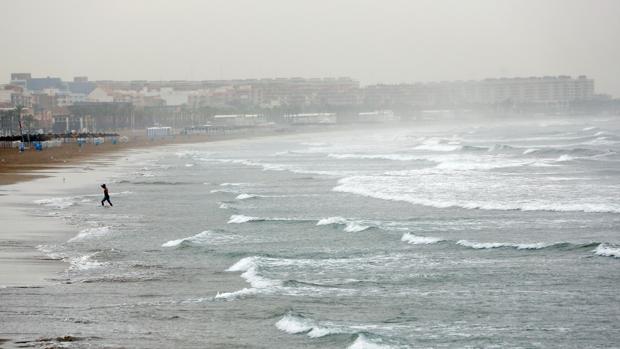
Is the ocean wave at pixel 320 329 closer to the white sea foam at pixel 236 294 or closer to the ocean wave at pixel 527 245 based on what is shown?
the white sea foam at pixel 236 294

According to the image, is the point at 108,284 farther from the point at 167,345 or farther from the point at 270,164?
the point at 270,164

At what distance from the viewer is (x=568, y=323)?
602 inches

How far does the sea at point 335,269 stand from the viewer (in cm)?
1487

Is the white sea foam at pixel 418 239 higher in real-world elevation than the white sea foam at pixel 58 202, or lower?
higher

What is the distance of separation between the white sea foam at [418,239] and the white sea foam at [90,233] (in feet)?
25.4

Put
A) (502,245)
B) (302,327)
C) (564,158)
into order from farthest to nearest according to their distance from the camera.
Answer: (564,158) → (502,245) → (302,327)

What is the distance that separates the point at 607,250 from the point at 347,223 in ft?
25.4

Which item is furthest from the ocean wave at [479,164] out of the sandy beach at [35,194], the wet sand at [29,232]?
the wet sand at [29,232]

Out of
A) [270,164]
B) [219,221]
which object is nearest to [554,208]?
[219,221]

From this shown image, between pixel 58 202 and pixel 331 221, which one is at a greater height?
pixel 331 221

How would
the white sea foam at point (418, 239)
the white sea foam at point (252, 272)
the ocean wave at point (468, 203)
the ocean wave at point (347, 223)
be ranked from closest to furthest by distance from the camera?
the white sea foam at point (252, 272)
the white sea foam at point (418, 239)
the ocean wave at point (347, 223)
the ocean wave at point (468, 203)

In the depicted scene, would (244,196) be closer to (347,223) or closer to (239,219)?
(239,219)

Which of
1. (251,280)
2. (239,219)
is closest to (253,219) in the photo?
(239,219)

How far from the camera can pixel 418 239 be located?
2402 cm
